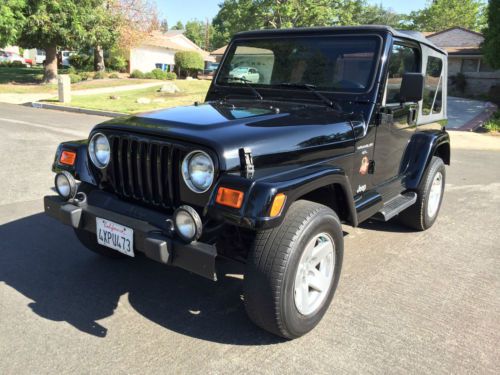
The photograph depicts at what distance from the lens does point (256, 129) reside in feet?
9.37

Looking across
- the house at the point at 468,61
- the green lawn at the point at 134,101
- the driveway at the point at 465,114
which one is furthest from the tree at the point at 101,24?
the house at the point at 468,61

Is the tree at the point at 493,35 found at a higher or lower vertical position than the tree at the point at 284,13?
lower

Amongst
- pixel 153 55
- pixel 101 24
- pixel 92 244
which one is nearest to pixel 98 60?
pixel 101 24

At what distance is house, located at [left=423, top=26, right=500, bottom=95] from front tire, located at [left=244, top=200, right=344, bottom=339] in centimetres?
2707

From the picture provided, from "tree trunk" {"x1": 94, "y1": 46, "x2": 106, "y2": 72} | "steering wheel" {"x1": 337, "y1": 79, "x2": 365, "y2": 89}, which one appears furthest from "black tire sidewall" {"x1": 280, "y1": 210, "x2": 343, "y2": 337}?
"tree trunk" {"x1": 94, "y1": 46, "x2": 106, "y2": 72}

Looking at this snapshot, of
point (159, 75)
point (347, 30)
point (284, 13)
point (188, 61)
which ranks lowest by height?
point (347, 30)

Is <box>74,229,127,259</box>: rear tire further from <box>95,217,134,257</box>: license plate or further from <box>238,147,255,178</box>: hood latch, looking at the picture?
<box>238,147,255,178</box>: hood latch

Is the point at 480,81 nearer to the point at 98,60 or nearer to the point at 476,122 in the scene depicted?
the point at 476,122

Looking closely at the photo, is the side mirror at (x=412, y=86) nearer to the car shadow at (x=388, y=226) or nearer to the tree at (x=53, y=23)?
the car shadow at (x=388, y=226)

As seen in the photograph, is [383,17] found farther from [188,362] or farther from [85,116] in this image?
[188,362]

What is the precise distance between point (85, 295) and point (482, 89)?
1382 inches

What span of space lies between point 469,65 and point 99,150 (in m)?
39.4

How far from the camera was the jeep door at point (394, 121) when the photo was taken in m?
3.77

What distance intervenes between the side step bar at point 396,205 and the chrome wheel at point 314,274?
3.45 ft
